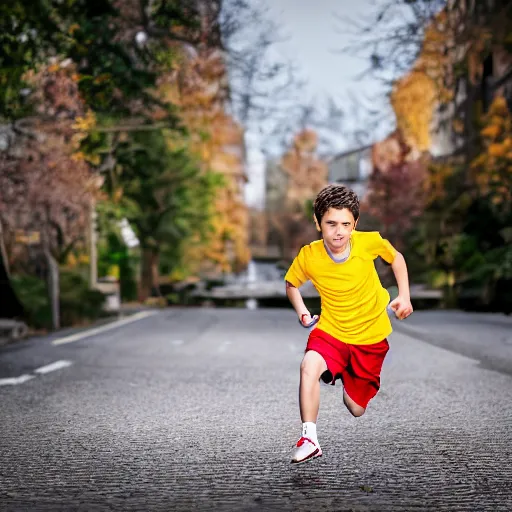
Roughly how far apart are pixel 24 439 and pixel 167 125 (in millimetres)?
14356

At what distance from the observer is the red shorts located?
559 cm

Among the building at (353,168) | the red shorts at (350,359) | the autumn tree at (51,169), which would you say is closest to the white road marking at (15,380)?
the red shorts at (350,359)

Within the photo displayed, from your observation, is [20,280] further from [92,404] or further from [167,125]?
[92,404]

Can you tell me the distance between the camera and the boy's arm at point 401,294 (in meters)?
5.40

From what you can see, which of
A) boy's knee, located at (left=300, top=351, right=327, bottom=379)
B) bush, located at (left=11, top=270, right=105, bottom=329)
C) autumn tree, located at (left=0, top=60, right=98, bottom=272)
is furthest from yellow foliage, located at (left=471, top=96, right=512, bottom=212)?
boy's knee, located at (left=300, top=351, right=327, bottom=379)

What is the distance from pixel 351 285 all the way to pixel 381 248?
0.29 metres

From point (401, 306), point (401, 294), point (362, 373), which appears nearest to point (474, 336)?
point (362, 373)

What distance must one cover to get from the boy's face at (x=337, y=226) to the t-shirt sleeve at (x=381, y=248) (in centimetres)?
21

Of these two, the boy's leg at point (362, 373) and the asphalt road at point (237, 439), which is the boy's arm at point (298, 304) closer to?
the boy's leg at point (362, 373)

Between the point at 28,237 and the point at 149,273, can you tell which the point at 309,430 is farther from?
the point at 149,273

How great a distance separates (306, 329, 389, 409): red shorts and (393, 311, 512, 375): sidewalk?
5833 millimetres

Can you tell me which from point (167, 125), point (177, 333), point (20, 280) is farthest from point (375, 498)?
point (20, 280)

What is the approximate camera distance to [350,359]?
18.7 ft

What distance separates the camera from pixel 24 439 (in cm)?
669
